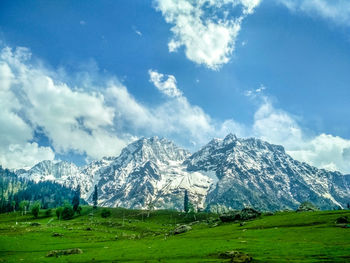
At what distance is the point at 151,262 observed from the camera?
39.9m

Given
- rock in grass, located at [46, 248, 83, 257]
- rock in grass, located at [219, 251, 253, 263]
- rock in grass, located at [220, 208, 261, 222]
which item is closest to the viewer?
rock in grass, located at [219, 251, 253, 263]

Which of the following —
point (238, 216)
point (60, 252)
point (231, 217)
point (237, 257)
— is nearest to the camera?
point (237, 257)

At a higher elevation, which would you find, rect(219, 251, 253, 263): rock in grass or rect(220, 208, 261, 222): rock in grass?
rect(219, 251, 253, 263): rock in grass

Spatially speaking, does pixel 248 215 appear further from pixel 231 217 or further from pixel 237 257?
pixel 237 257

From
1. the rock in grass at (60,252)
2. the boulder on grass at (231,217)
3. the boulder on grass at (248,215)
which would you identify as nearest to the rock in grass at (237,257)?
the rock in grass at (60,252)

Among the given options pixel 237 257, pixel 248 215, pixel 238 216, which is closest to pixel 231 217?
pixel 238 216

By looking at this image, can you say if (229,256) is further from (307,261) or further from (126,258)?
(126,258)

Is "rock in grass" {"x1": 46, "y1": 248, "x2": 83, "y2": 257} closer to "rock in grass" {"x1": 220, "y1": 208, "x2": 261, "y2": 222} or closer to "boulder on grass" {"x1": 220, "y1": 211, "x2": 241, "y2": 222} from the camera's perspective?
"boulder on grass" {"x1": 220, "y1": 211, "x2": 241, "y2": 222}

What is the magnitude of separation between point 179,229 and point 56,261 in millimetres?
62707

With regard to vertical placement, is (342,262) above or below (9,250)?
above

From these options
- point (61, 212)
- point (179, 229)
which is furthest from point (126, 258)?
point (61, 212)

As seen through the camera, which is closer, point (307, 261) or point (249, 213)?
point (307, 261)

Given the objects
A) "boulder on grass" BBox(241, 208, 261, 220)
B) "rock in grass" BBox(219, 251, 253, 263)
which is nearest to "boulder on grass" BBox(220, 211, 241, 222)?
"boulder on grass" BBox(241, 208, 261, 220)

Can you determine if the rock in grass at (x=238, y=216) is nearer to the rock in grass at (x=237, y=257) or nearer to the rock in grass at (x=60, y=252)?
the rock in grass at (x=60, y=252)
